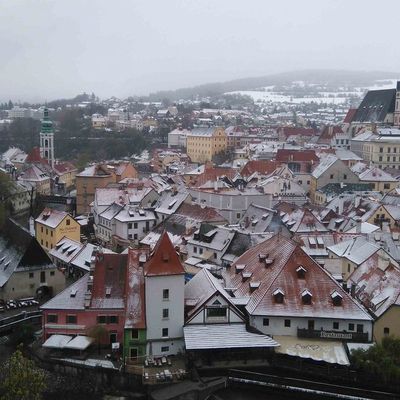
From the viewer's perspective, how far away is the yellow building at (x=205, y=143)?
376 ft

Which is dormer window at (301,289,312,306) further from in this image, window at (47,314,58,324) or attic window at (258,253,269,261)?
window at (47,314,58,324)

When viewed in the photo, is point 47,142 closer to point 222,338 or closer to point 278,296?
point 278,296

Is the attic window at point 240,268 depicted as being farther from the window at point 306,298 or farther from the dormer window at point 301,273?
the window at point 306,298

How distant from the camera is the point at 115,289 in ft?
116

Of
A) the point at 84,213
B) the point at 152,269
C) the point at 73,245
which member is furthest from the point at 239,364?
the point at 84,213

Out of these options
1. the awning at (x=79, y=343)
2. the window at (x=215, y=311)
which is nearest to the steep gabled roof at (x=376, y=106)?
the window at (x=215, y=311)

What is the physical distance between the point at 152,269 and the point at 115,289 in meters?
3.59

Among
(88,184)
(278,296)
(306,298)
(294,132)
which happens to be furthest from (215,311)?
(294,132)

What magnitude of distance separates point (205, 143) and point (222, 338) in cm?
8472

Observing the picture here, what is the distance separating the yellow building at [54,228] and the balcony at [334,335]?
81.5 ft

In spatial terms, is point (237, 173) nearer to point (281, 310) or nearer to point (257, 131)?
point (281, 310)

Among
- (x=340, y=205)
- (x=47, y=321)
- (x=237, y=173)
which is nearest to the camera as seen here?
(x=47, y=321)

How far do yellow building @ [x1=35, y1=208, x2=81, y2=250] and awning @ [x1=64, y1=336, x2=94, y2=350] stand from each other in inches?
749

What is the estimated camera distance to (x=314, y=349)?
32.0 meters
